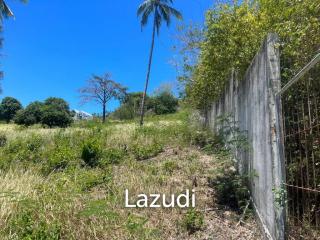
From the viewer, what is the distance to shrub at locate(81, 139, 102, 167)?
25.3ft

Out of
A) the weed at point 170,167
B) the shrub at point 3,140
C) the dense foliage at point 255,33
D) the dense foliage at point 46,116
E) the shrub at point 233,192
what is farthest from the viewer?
the dense foliage at point 46,116

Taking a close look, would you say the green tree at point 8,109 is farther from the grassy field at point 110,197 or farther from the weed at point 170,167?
the weed at point 170,167

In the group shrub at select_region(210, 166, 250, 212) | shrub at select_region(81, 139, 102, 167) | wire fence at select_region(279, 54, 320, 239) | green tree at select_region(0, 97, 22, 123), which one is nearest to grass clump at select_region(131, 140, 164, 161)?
shrub at select_region(81, 139, 102, 167)

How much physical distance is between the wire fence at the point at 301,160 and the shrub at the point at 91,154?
5152 millimetres

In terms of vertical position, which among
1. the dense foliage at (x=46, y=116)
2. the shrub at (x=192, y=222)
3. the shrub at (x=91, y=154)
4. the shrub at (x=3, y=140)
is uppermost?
the dense foliage at (x=46, y=116)

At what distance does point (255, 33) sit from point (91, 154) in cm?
442

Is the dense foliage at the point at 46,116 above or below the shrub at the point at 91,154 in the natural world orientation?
above

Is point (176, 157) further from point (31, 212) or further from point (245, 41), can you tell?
point (31, 212)

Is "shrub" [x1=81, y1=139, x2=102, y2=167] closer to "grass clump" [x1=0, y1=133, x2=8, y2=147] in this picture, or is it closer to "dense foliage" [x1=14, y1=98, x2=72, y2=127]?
"grass clump" [x1=0, y1=133, x2=8, y2=147]

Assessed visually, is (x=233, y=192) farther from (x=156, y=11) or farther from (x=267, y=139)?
(x=156, y=11)

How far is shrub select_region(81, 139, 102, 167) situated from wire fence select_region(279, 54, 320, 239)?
5.15 m

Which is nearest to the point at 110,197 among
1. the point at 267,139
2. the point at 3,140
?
the point at 267,139

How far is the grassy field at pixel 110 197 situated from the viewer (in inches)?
148

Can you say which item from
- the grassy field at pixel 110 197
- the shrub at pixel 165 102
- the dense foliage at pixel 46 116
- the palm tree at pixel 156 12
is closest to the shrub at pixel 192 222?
the grassy field at pixel 110 197
